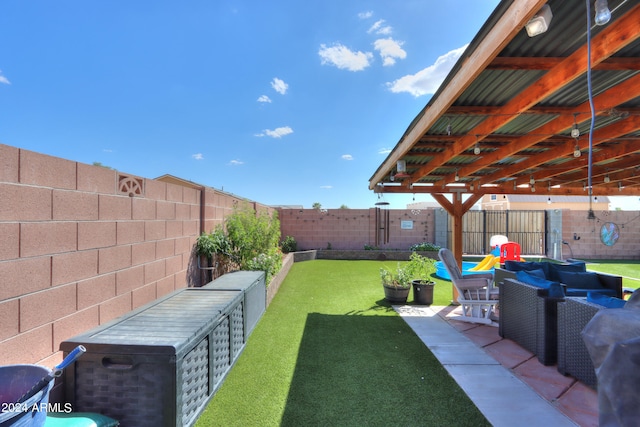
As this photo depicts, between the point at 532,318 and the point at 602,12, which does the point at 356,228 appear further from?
the point at 602,12

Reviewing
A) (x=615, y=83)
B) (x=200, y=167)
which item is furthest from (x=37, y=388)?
(x=200, y=167)

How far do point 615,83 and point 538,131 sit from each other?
926 millimetres

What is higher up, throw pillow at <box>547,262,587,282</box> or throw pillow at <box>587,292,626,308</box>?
throw pillow at <box>587,292,626,308</box>

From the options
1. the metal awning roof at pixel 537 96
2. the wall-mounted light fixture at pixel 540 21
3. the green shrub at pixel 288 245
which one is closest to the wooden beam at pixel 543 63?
the metal awning roof at pixel 537 96

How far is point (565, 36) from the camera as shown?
1.76 m

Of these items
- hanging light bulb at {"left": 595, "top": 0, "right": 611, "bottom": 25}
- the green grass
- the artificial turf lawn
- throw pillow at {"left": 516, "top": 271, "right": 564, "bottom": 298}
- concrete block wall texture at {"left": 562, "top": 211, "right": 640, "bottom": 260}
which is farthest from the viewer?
concrete block wall texture at {"left": 562, "top": 211, "right": 640, "bottom": 260}

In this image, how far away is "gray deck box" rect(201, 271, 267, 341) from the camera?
11.4 ft

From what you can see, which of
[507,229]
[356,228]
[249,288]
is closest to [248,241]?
[249,288]

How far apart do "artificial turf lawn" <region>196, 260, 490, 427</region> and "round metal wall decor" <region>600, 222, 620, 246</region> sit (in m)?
9.02

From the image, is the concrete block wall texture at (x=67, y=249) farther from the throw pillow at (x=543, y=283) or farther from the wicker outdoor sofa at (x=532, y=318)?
the throw pillow at (x=543, y=283)

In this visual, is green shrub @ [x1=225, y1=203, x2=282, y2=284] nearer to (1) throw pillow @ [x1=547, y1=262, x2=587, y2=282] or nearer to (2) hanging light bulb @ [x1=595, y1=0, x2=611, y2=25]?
(2) hanging light bulb @ [x1=595, y1=0, x2=611, y2=25]

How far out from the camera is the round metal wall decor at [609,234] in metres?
9.35

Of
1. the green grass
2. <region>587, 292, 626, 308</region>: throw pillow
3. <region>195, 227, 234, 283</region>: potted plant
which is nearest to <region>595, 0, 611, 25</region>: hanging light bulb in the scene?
<region>587, 292, 626, 308</region>: throw pillow

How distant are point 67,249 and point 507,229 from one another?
1459 cm
